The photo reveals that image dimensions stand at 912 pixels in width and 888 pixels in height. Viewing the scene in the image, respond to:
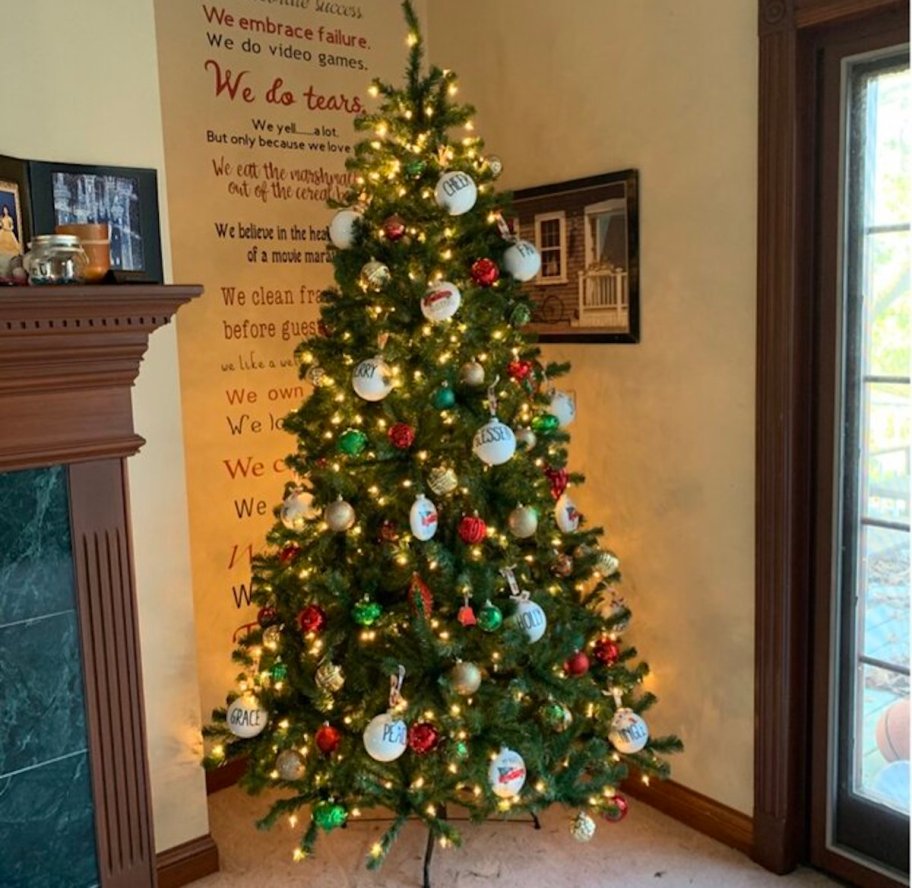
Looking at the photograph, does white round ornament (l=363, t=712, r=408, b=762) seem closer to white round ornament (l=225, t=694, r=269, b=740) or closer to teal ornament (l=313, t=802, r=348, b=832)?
teal ornament (l=313, t=802, r=348, b=832)

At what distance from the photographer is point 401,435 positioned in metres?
2.26

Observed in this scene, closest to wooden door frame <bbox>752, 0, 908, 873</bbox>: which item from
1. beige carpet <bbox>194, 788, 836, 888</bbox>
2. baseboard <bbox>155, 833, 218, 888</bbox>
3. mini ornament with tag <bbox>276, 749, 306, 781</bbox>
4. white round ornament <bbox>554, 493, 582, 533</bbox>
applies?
beige carpet <bbox>194, 788, 836, 888</bbox>

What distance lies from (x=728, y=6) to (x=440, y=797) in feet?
6.97

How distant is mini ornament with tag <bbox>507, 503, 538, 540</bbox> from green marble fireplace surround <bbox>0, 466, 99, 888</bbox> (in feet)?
3.42

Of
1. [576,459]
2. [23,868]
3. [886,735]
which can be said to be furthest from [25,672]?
[886,735]

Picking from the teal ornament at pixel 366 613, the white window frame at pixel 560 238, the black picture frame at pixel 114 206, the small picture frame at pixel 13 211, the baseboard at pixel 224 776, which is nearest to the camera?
the small picture frame at pixel 13 211

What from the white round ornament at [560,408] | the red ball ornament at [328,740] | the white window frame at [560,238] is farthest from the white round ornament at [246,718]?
the white window frame at [560,238]

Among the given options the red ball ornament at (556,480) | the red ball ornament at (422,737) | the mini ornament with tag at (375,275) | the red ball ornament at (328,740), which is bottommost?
the red ball ornament at (328,740)

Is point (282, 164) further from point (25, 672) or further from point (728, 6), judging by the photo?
point (25, 672)

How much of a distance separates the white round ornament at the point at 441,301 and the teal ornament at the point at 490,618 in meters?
0.70

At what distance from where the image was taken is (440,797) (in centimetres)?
226

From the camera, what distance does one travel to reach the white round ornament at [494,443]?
220 centimetres

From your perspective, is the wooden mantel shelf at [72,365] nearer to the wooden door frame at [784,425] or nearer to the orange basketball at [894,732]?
the wooden door frame at [784,425]

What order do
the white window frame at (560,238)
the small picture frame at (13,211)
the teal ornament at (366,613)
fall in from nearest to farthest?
the small picture frame at (13,211) < the teal ornament at (366,613) < the white window frame at (560,238)
